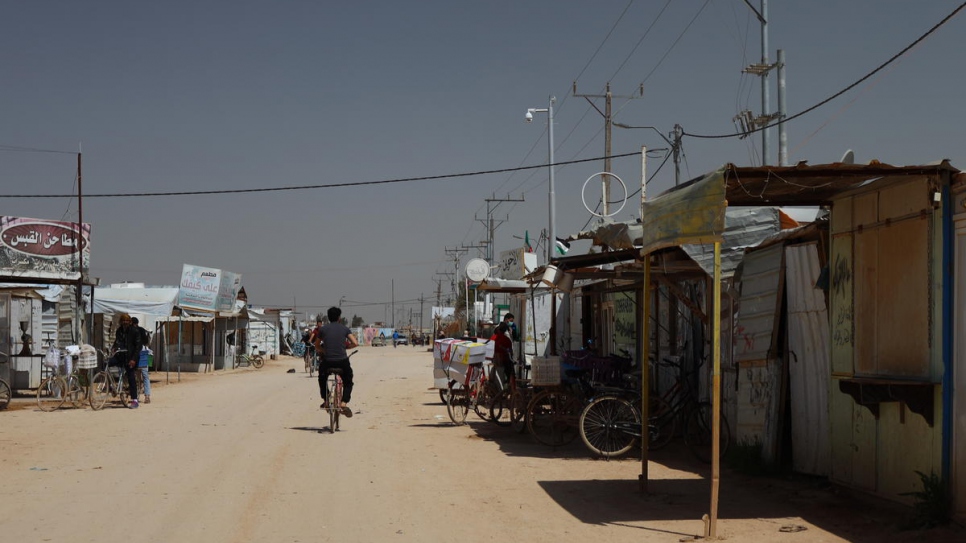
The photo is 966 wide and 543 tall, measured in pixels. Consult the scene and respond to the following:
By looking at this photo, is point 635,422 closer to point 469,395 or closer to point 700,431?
point 700,431

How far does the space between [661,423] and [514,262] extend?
62.1ft

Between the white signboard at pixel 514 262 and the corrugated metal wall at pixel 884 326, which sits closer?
the corrugated metal wall at pixel 884 326

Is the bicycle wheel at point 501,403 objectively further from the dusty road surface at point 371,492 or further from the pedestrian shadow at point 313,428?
the pedestrian shadow at point 313,428

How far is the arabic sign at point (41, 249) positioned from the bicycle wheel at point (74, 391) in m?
3.41

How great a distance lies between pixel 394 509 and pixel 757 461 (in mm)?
4704

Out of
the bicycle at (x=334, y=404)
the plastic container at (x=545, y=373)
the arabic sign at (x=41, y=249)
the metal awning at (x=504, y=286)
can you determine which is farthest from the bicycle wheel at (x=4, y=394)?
the plastic container at (x=545, y=373)

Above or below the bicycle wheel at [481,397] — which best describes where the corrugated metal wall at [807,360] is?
above

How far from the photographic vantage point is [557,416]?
13430mm

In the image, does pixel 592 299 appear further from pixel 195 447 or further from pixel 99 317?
pixel 99 317

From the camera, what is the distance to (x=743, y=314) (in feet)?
38.5

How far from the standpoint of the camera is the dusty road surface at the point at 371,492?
25.5 feet

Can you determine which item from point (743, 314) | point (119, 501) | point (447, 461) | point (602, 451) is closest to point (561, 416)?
point (602, 451)

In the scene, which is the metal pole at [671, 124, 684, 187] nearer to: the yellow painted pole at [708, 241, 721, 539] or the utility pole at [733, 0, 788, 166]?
the utility pole at [733, 0, 788, 166]

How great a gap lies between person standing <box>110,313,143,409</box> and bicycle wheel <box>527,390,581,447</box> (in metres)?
10.3
